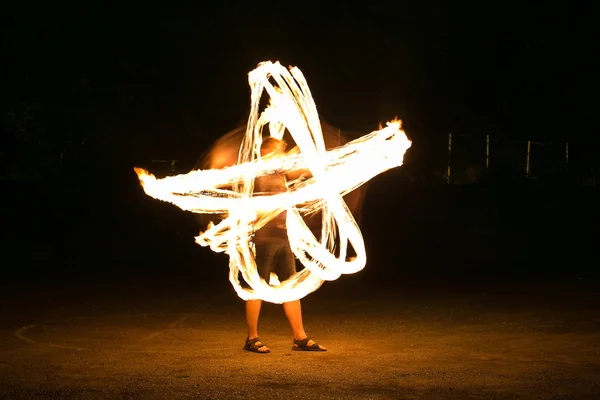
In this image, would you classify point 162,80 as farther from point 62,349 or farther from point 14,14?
point 62,349

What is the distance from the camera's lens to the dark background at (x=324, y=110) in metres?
22.7

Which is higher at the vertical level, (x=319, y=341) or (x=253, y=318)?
(x=253, y=318)

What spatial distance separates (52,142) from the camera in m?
25.9

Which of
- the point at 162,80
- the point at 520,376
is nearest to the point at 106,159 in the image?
the point at 162,80

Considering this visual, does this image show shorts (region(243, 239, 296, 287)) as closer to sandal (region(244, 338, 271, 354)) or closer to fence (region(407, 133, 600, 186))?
sandal (region(244, 338, 271, 354))

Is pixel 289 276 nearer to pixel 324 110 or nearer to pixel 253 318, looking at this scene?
pixel 253 318

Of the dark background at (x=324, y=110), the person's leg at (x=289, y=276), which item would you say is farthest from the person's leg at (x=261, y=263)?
the dark background at (x=324, y=110)

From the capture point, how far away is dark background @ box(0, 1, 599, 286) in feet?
74.3

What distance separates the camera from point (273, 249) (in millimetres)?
9570

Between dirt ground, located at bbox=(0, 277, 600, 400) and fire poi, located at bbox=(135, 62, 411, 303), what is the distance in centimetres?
68

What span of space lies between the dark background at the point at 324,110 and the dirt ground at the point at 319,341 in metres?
5.41

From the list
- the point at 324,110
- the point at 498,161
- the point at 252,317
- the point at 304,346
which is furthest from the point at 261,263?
the point at 498,161

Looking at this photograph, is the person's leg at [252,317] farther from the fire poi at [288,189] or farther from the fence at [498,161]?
the fence at [498,161]

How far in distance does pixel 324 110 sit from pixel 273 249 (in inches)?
539
